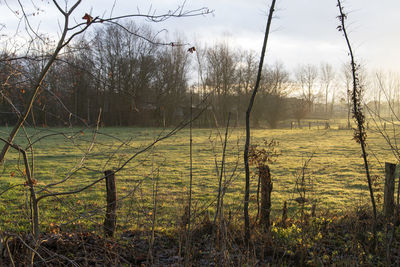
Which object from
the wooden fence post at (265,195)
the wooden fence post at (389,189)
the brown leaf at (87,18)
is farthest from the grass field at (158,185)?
the brown leaf at (87,18)

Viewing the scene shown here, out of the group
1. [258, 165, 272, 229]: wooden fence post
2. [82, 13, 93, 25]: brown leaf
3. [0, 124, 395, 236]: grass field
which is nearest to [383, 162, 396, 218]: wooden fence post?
[0, 124, 395, 236]: grass field

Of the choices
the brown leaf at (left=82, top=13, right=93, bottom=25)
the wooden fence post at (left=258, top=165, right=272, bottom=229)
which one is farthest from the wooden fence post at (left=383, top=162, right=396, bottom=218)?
the brown leaf at (left=82, top=13, right=93, bottom=25)

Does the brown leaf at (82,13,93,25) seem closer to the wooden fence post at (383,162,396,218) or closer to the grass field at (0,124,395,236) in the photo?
the grass field at (0,124,395,236)

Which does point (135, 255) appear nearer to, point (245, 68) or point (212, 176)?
point (212, 176)

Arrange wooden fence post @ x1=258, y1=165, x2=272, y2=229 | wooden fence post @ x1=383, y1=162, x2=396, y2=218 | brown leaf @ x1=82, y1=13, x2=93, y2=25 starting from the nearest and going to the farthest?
1. brown leaf @ x1=82, y1=13, x2=93, y2=25
2. wooden fence post @ x1=258, y1=165, x2=272, y2=229
3. wooden fence post @ x1=383, y1=162, x2=396, y2=218

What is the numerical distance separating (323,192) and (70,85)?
6670 millimetres

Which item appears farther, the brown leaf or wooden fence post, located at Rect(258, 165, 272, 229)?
wooden fence post, located at Rect(258, 165, 272, 229)

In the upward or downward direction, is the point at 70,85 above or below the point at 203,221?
above

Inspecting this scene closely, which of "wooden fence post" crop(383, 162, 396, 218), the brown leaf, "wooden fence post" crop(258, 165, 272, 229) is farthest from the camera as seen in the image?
"wooden fence post" crop(383, 162, 396, 218)

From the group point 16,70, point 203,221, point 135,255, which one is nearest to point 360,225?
point 203,221

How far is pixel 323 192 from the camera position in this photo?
7.73m

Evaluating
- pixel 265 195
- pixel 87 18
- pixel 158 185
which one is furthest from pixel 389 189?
pixel 158 185

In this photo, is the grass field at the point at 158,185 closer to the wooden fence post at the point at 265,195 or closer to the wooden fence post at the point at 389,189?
the wooden fence post at the point at 389,189

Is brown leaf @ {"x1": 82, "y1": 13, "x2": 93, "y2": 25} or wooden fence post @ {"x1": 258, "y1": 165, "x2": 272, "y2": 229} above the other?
brown leaf @ {"x1": 82, "y1": 13, "x2": 93, "y2": 25}
